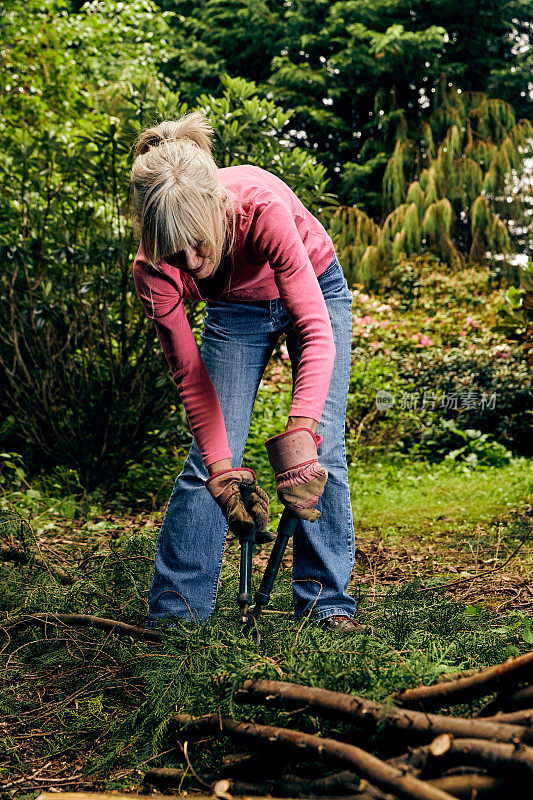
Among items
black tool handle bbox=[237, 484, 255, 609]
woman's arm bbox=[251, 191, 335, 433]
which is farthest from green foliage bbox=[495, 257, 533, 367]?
black tool handle bbox=[237, 484, 255, 609]

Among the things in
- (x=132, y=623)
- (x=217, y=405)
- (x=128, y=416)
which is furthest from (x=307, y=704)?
(x=128, y=416)

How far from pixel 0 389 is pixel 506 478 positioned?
375 cm

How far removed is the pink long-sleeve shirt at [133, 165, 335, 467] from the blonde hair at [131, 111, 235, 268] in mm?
102

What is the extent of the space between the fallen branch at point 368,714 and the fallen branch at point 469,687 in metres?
0.07

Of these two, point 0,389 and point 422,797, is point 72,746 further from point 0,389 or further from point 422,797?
point 0,389

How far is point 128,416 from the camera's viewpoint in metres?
4.62

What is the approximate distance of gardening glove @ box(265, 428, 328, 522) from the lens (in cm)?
179

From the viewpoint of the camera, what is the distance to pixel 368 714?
129cm

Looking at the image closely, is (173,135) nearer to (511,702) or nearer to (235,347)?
(235,347)

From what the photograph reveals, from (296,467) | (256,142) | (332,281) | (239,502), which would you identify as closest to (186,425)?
(256,142)

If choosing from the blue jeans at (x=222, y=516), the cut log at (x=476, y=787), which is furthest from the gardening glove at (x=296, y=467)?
the cut log at (x=476, y=787)

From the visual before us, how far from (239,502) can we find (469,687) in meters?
0.78

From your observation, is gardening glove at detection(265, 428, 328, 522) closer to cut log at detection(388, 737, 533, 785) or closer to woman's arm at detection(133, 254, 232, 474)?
woman's arm at detection(133, 254, 232, 474)

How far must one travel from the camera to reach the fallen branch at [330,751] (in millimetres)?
1089
